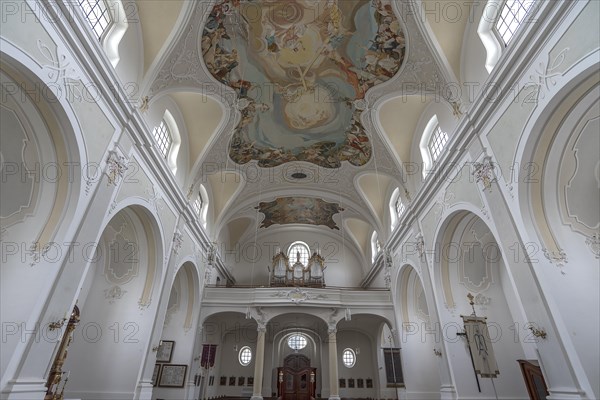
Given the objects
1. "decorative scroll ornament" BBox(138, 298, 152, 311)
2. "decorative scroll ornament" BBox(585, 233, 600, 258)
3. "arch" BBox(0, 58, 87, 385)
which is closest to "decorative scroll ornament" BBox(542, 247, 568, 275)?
"decorative scroll ornament" BBox(585, 233, 600, 258)

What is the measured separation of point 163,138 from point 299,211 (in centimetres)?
1046

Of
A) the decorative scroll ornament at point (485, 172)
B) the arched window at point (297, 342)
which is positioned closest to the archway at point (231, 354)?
the arched window at point (297, 342)

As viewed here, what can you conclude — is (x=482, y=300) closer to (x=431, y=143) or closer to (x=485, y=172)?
(x=485, y=172)

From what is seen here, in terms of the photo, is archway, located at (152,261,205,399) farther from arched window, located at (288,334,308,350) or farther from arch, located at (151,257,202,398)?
arched window, located at (288,334,308,350)

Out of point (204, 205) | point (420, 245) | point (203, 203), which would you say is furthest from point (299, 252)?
point (420, 245)

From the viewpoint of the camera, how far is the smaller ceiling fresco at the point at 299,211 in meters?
19.2

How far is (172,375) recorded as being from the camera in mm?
12938

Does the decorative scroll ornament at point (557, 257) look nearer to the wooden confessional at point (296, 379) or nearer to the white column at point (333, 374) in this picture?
the white column at point (333, 374)

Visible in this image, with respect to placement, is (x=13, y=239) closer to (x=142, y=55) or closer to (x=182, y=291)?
(x=142, y=55)

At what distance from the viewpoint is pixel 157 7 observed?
336 inches

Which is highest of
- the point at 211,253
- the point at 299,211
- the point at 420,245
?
the point at 299,211

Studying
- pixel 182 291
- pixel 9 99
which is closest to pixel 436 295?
pixel 182 291

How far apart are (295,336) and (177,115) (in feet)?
46.9

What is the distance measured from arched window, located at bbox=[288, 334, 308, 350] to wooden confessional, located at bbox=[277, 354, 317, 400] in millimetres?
597
